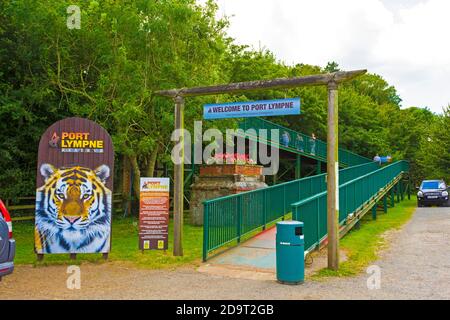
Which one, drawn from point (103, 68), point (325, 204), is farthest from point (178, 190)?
point (103, 68)

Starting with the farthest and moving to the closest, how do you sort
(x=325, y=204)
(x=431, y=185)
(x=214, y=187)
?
1. (x=431, y=185)
2. (x=214, y=187)
3. (x=325, y=204)

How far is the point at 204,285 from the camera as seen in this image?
6.61 metres

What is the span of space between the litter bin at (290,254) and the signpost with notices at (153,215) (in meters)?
3.30

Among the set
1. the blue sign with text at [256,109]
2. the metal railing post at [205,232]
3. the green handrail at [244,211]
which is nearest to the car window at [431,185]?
the green handrail at [244,211]

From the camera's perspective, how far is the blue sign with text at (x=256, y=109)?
7969mm

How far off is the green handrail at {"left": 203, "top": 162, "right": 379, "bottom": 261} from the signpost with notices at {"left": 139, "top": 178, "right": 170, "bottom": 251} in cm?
115

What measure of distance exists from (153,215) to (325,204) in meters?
3.89

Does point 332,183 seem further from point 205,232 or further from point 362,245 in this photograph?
point 362,245

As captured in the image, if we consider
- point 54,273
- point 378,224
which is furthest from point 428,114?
point 54,273

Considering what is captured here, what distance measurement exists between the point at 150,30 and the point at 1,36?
5670 mm

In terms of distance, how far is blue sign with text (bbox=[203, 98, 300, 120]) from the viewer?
26.1ft

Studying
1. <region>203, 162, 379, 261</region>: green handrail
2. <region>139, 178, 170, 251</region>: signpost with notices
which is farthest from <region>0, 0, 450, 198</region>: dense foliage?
<region>203, 162, 379, 261</region>: green handrail

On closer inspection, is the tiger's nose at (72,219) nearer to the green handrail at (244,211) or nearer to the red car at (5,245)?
the green handrail at (244,211)

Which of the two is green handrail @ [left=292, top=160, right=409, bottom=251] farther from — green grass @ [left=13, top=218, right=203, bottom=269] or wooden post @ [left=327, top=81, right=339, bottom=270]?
green grass @ [left=13, top=218, right=203, bottom=269]
